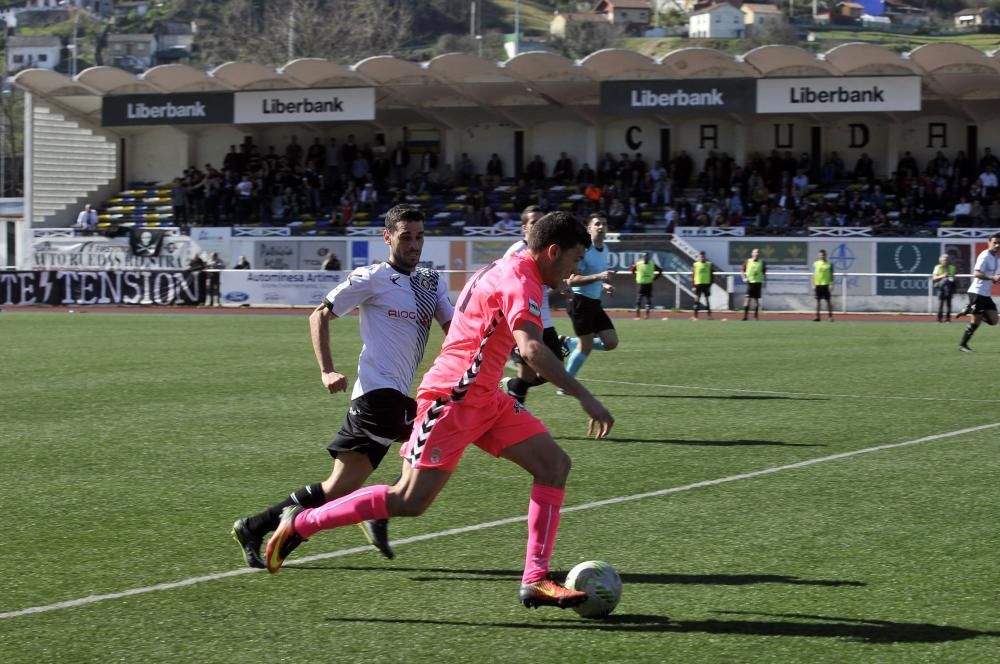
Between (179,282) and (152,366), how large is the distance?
20.5m

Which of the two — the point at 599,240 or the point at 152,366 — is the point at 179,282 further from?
the point at 599,240

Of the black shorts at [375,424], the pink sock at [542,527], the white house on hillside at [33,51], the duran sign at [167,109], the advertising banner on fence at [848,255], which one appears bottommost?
the pink sock at [542,527]

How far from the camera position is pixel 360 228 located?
4353 cm

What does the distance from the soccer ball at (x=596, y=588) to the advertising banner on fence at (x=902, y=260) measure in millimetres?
32198

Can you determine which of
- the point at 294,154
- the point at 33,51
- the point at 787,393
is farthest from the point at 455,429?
the point at 33,51

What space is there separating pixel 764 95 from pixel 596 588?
39.2 meters

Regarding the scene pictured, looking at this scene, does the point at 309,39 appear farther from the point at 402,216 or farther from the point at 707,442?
the point at 402,216

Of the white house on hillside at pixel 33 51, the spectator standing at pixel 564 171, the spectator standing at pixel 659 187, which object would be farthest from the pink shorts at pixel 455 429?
the white house on hillside at pixel 33 51

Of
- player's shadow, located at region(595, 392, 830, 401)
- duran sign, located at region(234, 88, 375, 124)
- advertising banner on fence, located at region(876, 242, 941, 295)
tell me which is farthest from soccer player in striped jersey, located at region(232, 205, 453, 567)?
duran sign, located at region(234, 88, 375, 124)

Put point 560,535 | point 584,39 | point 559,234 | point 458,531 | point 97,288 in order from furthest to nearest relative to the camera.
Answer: point 584,39
point 97,288
point 458,531
point 560,535
point 559,234

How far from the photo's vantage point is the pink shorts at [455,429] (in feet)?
19.1

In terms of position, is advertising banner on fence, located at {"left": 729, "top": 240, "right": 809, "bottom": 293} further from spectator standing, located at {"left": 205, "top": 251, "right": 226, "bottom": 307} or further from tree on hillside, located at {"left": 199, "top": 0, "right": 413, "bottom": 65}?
tree on hillside, located at {"left": 199, "top": 0, "right": 413, "bottom": 65}

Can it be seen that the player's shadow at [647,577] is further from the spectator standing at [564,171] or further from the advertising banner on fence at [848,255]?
the spectator standing at [564,171]

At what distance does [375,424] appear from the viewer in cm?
668
